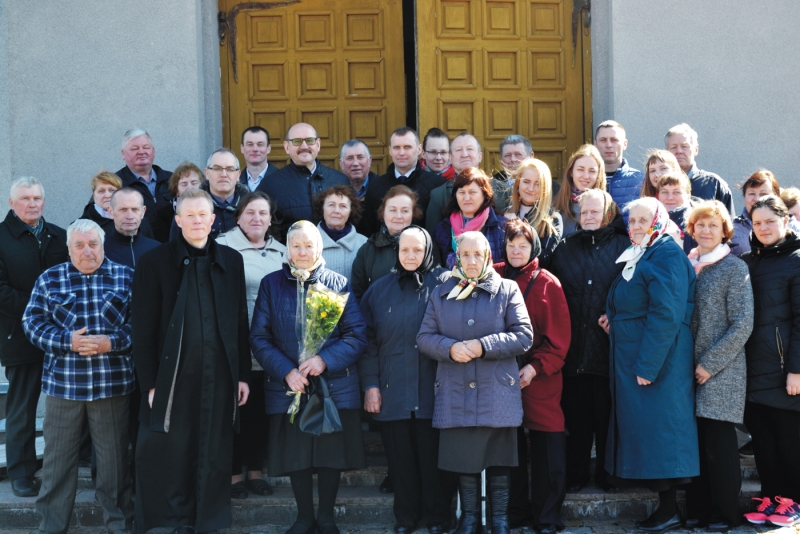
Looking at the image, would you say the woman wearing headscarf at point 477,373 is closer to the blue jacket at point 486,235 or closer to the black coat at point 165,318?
the blue jacket at point 486,235

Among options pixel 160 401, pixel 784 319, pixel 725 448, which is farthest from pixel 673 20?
pixel 160 401

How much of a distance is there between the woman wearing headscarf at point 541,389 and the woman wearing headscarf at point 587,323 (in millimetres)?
234

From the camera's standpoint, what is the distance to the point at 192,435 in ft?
16.8

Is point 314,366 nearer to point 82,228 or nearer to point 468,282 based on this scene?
point 468,282

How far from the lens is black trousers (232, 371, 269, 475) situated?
18.4 ft

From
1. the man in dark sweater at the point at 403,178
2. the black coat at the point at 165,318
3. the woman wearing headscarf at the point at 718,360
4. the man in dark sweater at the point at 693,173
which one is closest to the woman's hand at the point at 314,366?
the black coat at the point at 165,318

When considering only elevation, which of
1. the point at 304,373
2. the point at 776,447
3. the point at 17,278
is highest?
the point at 17,278

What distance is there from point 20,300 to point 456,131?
14.2 ft

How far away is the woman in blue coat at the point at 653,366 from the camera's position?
4.95 meters

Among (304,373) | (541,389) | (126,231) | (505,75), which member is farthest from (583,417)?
(505,75)

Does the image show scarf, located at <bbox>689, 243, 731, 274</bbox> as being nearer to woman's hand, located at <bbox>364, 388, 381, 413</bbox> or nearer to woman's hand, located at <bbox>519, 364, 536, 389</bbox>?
woman's hand, located at <bbox>519, 364, 536, 389</bbox>

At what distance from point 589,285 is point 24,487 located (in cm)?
391

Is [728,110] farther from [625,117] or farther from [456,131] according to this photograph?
[456,131]

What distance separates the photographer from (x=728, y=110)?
25.9 feet
